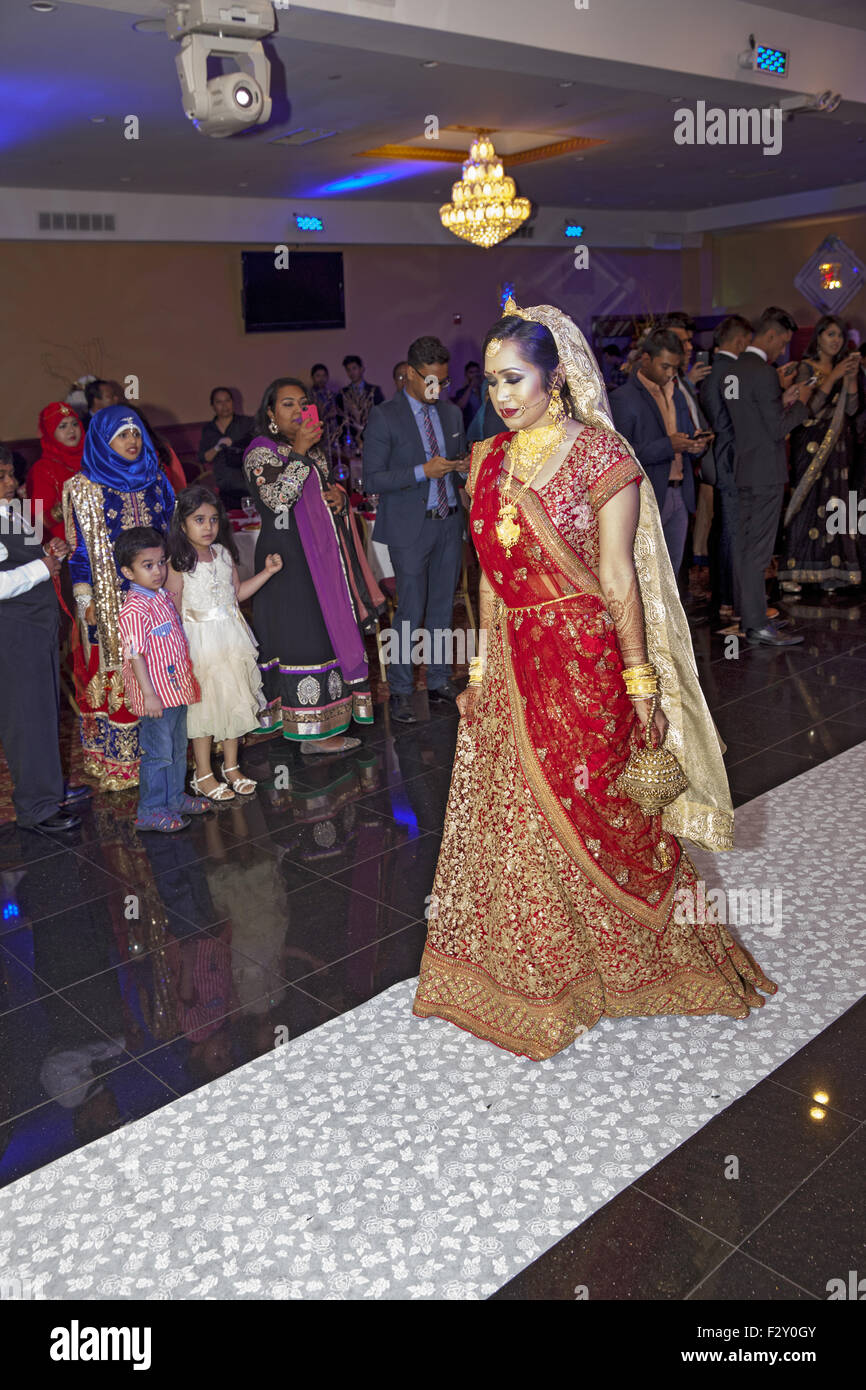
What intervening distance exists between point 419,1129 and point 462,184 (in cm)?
835

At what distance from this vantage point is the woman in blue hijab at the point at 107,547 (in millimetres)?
4094

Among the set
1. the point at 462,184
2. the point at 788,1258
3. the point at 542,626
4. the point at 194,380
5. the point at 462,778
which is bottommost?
the point at 788,1258

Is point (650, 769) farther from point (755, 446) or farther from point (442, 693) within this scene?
point (755, 446)

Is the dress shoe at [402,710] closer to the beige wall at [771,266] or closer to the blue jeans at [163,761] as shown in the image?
the blue jeans at [163,761]

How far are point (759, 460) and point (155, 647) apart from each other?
134 inches

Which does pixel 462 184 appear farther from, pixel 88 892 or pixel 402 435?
pixel 88 892

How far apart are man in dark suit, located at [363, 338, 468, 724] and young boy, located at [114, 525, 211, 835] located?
132 cm

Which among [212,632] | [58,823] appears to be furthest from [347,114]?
[58,823]

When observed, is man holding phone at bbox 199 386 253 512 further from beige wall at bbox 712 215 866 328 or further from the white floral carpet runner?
beige wall at bbox 712 215 866 328

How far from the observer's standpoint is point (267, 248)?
37.2ft

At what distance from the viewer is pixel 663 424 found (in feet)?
17.9

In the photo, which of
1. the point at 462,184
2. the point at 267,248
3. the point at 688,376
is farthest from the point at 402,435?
→ the point at 267,248

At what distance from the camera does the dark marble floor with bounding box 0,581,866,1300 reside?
80.9 inches

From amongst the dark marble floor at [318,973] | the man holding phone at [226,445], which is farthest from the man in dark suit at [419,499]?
the man holding phone at [226,445]
